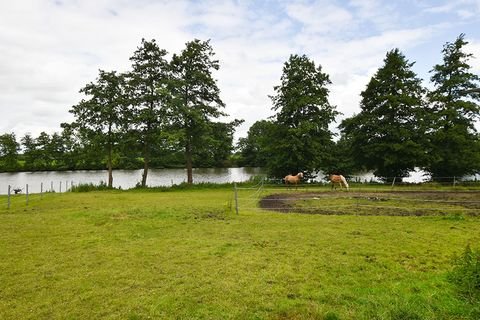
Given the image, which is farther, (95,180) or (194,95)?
(95,180)

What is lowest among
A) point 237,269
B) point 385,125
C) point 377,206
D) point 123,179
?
point 237,269

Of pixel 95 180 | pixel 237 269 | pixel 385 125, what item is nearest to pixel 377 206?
pixel 237 269

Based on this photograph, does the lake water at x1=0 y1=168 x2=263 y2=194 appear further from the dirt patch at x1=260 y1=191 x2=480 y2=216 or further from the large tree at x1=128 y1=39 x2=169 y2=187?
the dirt patch at x1=260 y1=191 x2=480 y2=216

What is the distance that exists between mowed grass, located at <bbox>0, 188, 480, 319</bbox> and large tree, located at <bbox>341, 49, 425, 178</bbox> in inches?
630

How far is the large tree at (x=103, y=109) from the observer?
29859 millimetres

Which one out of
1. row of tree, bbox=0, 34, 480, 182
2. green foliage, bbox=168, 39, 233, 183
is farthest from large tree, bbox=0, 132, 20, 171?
green foliage, bbox=168, 39, 233, 183

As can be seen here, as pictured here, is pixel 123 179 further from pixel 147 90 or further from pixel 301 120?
pixel 301 120

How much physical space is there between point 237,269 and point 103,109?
2758 cm

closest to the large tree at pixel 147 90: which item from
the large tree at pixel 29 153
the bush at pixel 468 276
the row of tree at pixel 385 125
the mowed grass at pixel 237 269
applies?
the row of tree at pixel 385 125

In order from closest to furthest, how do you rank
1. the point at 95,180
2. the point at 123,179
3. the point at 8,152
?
the point at 95,180 < the point at 123,179 < the point at 8,152

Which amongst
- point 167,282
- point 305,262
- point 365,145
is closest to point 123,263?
point 167,282

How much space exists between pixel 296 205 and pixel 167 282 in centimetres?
1129

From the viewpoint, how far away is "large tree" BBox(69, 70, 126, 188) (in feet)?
98.0

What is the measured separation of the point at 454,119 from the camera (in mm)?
26922
